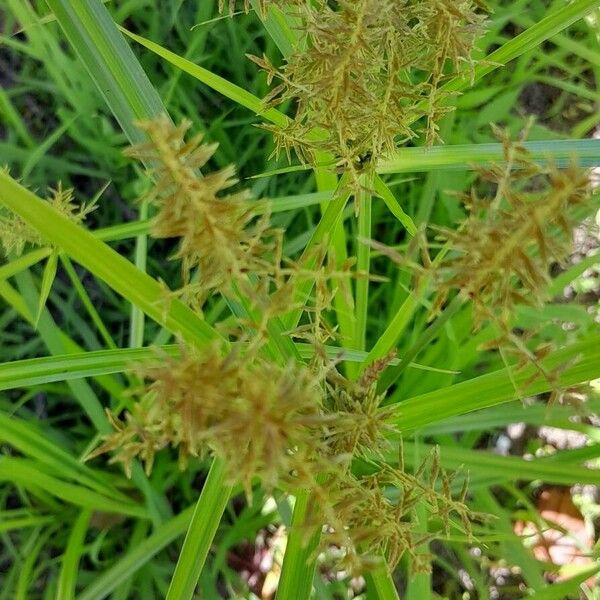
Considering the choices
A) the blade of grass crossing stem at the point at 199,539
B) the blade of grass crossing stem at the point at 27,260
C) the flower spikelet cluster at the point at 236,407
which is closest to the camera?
the flower spikelet cluster at the point at 236,407

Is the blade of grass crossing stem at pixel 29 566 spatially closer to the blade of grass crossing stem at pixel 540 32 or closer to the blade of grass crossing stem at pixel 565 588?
the blade of grass crossing stem at pixel 565 588

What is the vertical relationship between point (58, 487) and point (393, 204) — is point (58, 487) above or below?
below

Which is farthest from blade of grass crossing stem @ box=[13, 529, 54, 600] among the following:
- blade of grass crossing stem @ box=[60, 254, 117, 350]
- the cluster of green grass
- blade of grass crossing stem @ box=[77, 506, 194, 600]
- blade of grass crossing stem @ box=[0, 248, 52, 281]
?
blade of grass crossing stem @ box=[0, 248, 52, 281]

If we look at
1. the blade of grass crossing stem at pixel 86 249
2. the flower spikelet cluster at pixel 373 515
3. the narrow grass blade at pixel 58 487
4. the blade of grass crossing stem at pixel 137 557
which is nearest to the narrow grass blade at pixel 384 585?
the flower spikelet cluster at pixel 373 515

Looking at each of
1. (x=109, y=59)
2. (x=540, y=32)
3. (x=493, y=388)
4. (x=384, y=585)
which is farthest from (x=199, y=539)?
(x=540, y=32)

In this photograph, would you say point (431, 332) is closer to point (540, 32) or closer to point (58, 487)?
point (540, 32)

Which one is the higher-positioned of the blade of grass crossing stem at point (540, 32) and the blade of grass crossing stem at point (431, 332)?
the blade of grass crossing stem at point (540, 32)

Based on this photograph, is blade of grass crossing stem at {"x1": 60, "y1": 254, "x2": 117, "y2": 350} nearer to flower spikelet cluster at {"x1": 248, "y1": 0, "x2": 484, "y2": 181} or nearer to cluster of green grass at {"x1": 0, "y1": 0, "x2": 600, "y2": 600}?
cluster of green grass at {"x1": 0, "y1": 0, "x2": 600, "y2": 600}
